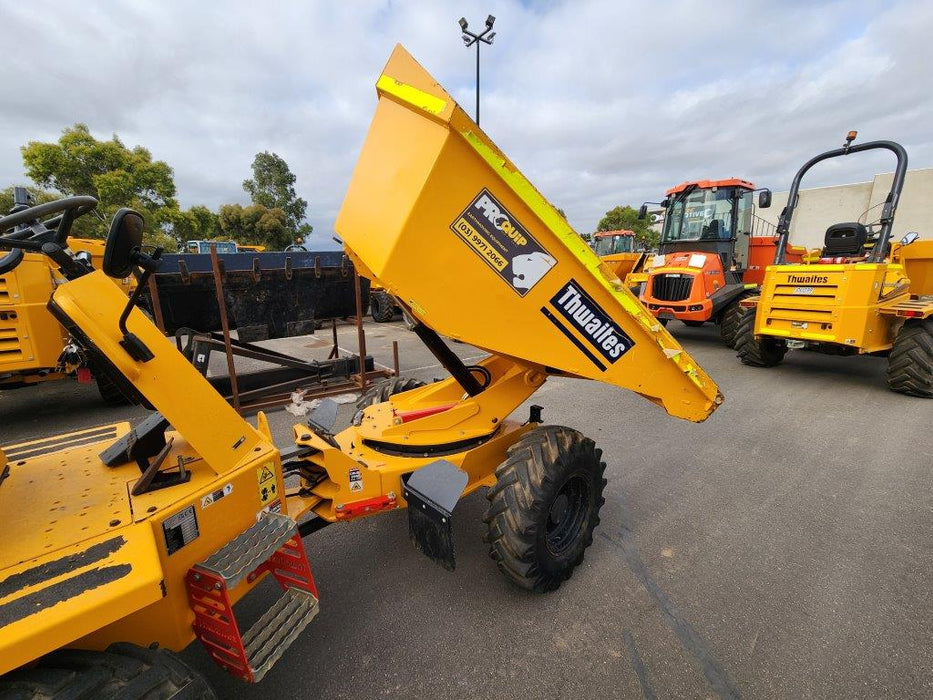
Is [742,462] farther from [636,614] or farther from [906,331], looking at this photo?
[906,331]

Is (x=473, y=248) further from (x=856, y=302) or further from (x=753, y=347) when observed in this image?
(x=753, y=347)

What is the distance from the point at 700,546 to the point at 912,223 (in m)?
30.3

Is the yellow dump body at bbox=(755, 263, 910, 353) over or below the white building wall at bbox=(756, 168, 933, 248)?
below

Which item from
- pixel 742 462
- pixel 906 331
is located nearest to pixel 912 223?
pixel 906 331

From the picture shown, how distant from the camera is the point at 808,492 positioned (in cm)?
353

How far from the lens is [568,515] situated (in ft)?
8.89

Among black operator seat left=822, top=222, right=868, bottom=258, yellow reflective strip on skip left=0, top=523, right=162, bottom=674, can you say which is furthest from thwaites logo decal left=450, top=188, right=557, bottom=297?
black operator seat left=822, top=222, right=868, bottom=258

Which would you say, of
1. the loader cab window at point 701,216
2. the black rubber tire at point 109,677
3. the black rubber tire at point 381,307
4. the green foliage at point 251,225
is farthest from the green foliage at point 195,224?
the black rubber tire at point 109,677

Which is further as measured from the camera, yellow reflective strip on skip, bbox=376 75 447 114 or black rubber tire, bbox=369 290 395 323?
black rubber tire, bbox=369 290 395 323

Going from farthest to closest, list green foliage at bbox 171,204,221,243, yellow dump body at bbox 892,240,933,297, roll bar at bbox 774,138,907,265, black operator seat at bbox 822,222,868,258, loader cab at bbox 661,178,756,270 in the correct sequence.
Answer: green foliage at bbox 171,204,221,243
loader cab at bbox 661,178,756,270
yellow dump body at bbox 892,240,933,297
black operator seat at bbox 822,222,868,258
roll bar at bbox 774,138,907,265

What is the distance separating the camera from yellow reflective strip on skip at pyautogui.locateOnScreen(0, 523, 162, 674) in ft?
3.42

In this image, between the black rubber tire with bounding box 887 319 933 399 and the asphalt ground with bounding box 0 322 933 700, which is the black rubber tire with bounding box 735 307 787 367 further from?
the asphalt ground with bounding box 0 322 933 700

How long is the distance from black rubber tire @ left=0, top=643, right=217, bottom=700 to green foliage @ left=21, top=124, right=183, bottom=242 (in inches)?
959

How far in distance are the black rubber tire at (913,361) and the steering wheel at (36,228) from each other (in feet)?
27.2
